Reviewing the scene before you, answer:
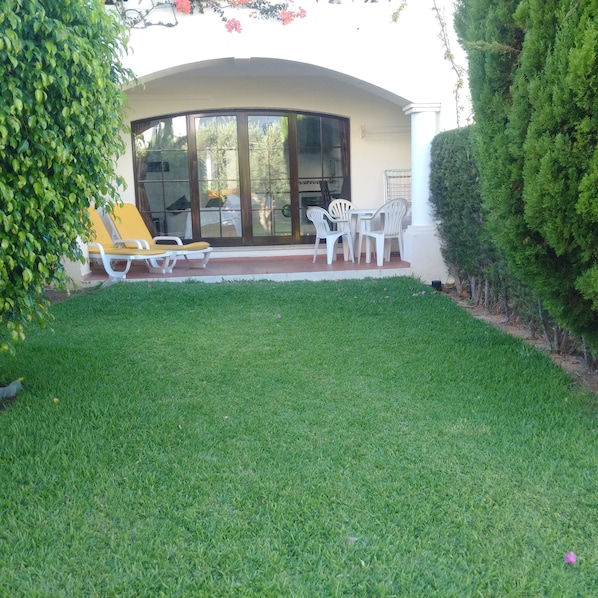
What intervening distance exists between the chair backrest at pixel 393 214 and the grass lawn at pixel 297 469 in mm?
3243

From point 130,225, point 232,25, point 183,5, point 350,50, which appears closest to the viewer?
point 183,5

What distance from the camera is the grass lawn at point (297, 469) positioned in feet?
6.86

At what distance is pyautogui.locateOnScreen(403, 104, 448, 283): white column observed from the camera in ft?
25.0

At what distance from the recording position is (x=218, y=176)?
997 centimetres

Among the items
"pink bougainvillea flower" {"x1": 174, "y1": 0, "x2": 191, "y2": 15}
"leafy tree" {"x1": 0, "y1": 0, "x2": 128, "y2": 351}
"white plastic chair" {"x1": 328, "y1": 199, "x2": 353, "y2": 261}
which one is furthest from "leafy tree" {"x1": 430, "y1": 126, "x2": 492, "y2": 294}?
"leafy tree" {"x1": 0, "y1": 0, "x2": 128, "y2": 351}

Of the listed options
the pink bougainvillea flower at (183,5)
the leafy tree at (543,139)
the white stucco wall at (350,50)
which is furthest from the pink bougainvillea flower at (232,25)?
the leafy tree at (543,139)

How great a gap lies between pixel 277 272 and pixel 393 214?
1.71 meters

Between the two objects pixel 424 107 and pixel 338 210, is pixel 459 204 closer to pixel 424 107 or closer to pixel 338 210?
pixel 424 107

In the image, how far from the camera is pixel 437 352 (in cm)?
456

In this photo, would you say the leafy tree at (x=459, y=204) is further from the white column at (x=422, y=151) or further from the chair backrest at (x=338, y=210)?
the chair backrest at (x=338, y=210)

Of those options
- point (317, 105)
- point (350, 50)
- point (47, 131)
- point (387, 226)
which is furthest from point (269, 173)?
point (47, 131)

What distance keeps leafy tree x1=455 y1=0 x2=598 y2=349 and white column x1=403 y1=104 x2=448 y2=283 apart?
404 centimetres

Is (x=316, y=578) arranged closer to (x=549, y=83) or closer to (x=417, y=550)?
(x=417, y=550)

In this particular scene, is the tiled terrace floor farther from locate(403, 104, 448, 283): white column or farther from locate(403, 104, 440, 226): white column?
locate(403, 104, 440, 226): white column
